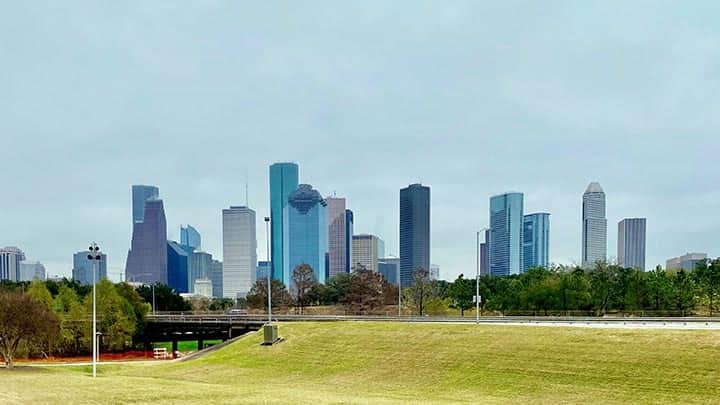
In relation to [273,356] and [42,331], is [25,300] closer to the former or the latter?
[42,331]

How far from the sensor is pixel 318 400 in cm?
2314

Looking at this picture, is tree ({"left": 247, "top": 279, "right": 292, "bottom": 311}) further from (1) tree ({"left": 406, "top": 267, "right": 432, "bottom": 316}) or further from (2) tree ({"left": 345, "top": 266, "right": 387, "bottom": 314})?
(1) tree ({"left": 406, "top": 267, "right": 432, "bottom": 316})

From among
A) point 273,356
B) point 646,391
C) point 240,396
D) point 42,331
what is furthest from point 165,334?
point 646,391

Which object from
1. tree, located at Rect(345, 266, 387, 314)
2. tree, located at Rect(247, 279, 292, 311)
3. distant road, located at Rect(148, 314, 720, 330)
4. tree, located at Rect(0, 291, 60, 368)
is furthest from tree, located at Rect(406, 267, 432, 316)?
tree, located at Rect(0, 291, 60, 368)

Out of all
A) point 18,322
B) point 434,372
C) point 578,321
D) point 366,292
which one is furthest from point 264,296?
point 434,372

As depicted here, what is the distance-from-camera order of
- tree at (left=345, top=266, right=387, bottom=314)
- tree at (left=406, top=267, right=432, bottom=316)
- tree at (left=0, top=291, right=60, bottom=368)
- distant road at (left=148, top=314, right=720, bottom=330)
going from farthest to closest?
1. tree at (left=345, top=266, right=387, bottom=314)
2. tree at (left=406, top=267, right=432, bottom=316)
3. tree at (left=0, top=291, right=60, bottom=368)
4. distant road at (left=148, top=314, right=720, bottom=330)

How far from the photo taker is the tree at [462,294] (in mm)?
91438

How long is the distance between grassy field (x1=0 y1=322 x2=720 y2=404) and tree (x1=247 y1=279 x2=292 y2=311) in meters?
64.1

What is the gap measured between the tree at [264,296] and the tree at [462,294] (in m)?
35.0

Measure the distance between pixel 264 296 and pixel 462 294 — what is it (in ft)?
124

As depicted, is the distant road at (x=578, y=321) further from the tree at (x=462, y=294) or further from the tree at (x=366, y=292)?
the tree at (x=462, y=294)

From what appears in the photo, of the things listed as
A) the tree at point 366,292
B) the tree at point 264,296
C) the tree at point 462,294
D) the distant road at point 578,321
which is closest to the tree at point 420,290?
the tree at point 462,294

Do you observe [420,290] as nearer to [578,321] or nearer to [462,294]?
[462,294]

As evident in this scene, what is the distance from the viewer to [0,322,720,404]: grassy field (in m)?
24.9
